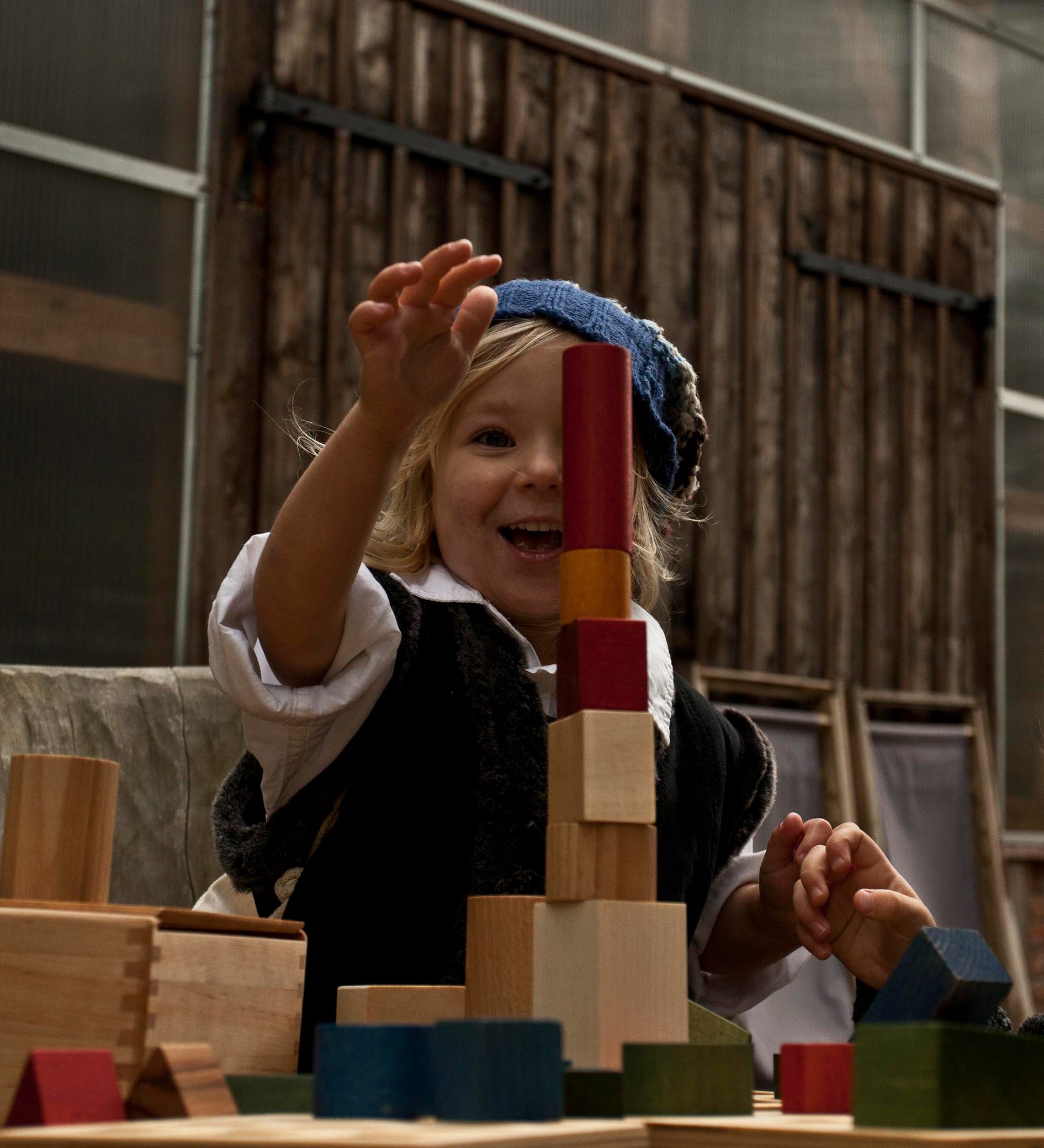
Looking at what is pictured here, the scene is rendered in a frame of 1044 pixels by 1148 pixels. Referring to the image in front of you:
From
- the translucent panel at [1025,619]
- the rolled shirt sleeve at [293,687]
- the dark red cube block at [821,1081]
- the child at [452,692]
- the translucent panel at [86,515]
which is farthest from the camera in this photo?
the translucent panel at [1025,619]

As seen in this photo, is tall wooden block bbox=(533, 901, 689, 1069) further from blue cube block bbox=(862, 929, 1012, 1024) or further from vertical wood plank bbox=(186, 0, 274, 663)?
vertical wood plank bbox=(186, 0, 274, 663)

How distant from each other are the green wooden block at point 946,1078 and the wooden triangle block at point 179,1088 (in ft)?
0.79

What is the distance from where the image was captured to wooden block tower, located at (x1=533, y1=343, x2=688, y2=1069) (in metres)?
0.62

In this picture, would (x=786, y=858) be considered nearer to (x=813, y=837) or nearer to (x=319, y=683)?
(x=813, y=837)

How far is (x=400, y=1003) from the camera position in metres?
0.76

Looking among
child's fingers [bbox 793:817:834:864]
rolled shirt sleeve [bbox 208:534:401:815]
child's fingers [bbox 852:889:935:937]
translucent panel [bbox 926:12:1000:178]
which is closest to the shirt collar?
rolled shirt sleeve [bbox 208:534:401:815]

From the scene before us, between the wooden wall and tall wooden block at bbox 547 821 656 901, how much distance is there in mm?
2667

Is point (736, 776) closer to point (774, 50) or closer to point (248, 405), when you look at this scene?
point (248, 405)

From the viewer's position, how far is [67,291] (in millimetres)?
3127

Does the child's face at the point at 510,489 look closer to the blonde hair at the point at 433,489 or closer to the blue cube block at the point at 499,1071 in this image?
the blonde hair at the point at 433,489

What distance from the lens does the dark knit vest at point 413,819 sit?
1129mm

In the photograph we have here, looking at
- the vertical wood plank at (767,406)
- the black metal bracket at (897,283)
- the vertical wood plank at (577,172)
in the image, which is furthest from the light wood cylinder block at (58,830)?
the black metal bracket at (897,283)

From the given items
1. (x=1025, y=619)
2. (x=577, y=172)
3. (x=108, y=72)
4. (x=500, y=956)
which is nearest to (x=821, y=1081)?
(x=500, y=956)

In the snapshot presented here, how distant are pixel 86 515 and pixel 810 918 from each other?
2416 mm
